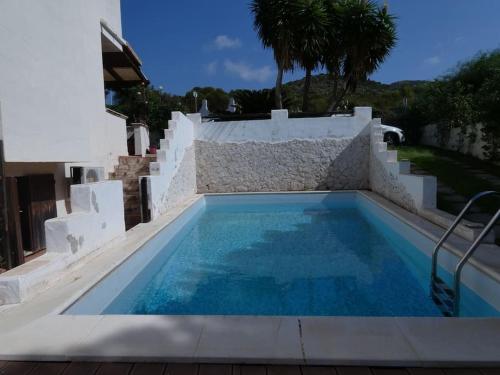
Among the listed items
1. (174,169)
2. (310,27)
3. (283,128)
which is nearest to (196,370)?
(174,169)

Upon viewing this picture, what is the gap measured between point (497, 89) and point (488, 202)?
136 inches

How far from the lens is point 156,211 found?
691 cm

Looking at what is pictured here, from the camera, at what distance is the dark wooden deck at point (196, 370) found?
74.1 inches

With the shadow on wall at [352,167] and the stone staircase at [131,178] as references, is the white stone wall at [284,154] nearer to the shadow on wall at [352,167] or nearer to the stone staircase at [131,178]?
the shadow on wall at [352,167]

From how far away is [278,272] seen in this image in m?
4.61

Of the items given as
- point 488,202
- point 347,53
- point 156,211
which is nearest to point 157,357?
point 156,211

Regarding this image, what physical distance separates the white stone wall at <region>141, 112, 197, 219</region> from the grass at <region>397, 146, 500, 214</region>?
19.4 feet

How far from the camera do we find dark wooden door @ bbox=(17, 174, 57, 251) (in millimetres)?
5332

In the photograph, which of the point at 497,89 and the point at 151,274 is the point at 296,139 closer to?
the point at 497,89

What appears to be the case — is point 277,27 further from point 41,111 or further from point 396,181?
point 41,111

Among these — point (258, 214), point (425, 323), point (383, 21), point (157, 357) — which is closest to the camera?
point (157, 357)

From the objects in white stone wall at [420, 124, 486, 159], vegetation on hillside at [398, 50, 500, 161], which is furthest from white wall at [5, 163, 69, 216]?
white stone wall at [420, 124, 486, 159]

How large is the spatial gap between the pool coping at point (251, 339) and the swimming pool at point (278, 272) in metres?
0.57

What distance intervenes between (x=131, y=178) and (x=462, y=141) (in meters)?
12.5
